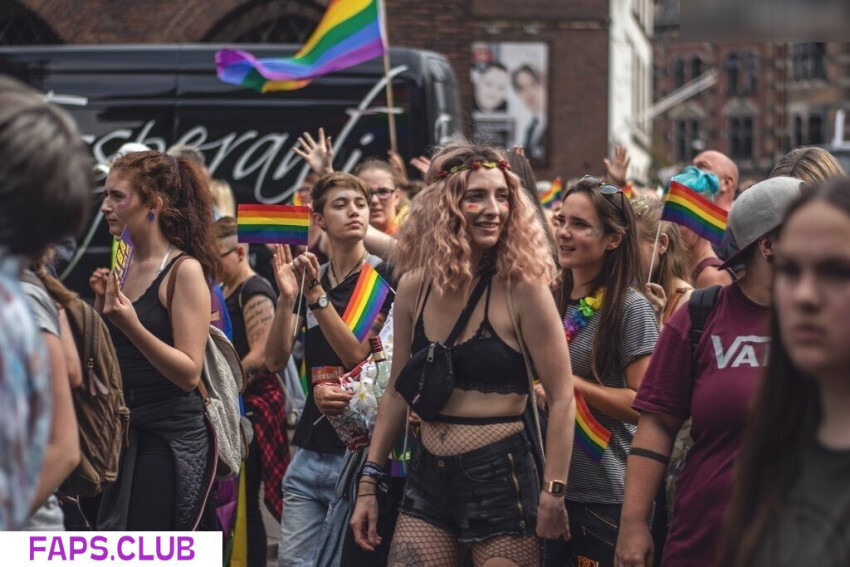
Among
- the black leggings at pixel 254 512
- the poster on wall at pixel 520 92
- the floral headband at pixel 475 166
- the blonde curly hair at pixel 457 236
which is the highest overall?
the poster on wall at pixel 520 92

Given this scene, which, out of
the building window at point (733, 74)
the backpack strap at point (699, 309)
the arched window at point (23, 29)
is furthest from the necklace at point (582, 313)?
the building window at point (733, 74)

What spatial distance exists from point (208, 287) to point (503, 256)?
1.29m

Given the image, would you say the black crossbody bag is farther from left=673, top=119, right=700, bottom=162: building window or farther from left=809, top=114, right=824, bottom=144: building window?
left=673, top=119, right=700, bottom=162: building window

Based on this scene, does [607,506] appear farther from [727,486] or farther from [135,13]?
[135,13]

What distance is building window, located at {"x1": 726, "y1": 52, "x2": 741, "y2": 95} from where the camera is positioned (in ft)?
311

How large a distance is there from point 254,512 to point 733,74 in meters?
91.5

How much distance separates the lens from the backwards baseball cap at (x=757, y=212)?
392 cm

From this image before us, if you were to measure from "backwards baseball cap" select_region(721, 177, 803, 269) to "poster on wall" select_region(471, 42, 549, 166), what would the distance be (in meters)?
27.0

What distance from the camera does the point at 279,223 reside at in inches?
245

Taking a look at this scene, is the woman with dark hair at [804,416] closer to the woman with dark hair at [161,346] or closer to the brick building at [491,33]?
the woman with dark hair at [161,346]

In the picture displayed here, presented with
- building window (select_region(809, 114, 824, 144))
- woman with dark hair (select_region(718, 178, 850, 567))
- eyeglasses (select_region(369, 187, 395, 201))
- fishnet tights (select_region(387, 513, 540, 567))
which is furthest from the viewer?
building window (select_region(809, 114, 824, 144))

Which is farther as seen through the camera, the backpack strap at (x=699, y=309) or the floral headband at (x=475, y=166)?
the floral headband at (x=475, y=166)

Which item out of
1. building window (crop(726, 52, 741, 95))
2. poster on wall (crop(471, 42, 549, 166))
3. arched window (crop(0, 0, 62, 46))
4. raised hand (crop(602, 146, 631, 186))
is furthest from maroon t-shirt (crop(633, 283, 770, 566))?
building window (crop(726, 52, 741, 95))

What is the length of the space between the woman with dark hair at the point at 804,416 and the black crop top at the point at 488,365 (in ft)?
5.86
